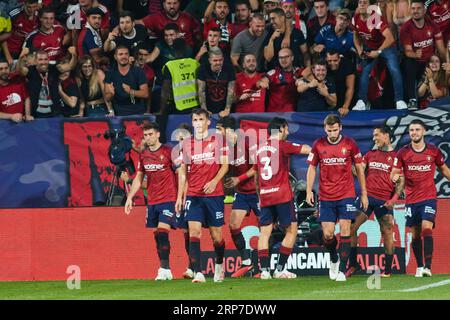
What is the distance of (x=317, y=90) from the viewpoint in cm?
1859

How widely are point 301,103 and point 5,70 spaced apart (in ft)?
16.2

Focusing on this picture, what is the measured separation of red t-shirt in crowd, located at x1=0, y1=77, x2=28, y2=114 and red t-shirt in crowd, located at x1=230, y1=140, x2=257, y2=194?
403 centimetres

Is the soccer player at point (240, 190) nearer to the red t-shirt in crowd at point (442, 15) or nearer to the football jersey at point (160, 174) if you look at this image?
the football jersey at point (160, 174)

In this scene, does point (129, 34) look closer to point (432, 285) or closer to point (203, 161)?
point (203, 161)

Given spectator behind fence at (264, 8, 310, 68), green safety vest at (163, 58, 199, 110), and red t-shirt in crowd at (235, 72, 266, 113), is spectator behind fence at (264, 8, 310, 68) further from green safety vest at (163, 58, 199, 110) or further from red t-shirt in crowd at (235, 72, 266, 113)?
green safety vest at (163, 58, 199, 110)

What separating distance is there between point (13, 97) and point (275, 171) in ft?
16.6

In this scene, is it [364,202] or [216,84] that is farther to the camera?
[216,84]

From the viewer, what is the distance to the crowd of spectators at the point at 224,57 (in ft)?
61.6

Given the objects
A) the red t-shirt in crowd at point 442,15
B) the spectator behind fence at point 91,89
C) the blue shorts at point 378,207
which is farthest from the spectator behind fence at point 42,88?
the red t-shirt in crowd at point 442,15

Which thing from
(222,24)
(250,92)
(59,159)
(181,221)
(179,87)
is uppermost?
(222,24)

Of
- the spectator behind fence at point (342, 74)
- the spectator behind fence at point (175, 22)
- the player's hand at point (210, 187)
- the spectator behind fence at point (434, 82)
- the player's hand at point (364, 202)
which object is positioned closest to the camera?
the player's hand at point (364, 202)

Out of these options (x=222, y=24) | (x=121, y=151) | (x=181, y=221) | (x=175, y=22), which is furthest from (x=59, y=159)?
(x=222, y=24)

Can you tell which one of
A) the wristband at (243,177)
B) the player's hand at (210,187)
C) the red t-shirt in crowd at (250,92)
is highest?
the red t-shirt in crowd at (250,92)

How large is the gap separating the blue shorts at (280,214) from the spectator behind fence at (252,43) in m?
3.35
